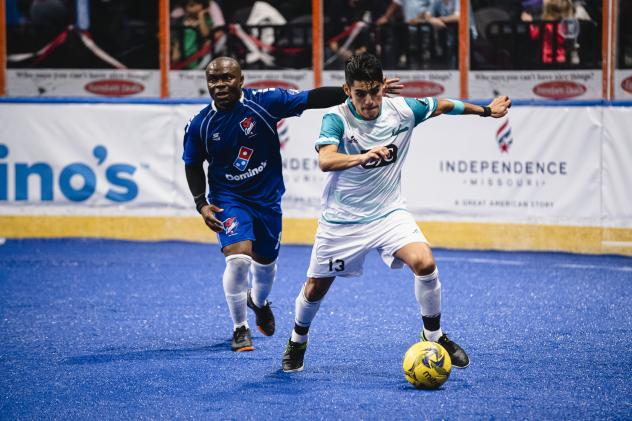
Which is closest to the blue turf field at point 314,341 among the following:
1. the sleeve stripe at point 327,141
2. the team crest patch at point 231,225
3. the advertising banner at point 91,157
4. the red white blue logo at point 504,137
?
the team crest patch at point 231,225

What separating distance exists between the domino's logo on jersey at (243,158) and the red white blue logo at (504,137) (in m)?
5.09

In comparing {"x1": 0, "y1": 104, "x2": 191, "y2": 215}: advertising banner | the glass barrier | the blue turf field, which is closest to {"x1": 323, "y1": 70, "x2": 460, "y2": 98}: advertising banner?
the blue turf field

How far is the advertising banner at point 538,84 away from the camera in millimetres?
12148

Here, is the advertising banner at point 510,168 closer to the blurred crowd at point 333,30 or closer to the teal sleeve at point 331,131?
the blurred crowd at point 333,30

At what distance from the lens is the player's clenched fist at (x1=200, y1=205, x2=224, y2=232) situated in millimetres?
7152

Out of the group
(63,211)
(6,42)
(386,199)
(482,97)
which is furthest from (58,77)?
(386,199)

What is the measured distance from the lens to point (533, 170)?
11.6m

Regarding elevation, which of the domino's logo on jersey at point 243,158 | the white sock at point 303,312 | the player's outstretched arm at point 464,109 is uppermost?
the player's outstretched arm at point 464,109

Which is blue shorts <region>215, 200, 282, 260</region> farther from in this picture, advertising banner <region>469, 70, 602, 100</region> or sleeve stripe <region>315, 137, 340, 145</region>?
advertising banner <region>469, 70, 602, 100</region>

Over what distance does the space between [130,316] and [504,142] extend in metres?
5.16

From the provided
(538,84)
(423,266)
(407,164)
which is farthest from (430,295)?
(538,84)

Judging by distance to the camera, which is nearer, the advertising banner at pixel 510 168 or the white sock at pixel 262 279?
the white sock at pixel 262 279

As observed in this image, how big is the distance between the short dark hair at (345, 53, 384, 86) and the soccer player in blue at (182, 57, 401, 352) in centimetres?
110

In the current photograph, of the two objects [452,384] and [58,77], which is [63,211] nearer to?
[58,77]
